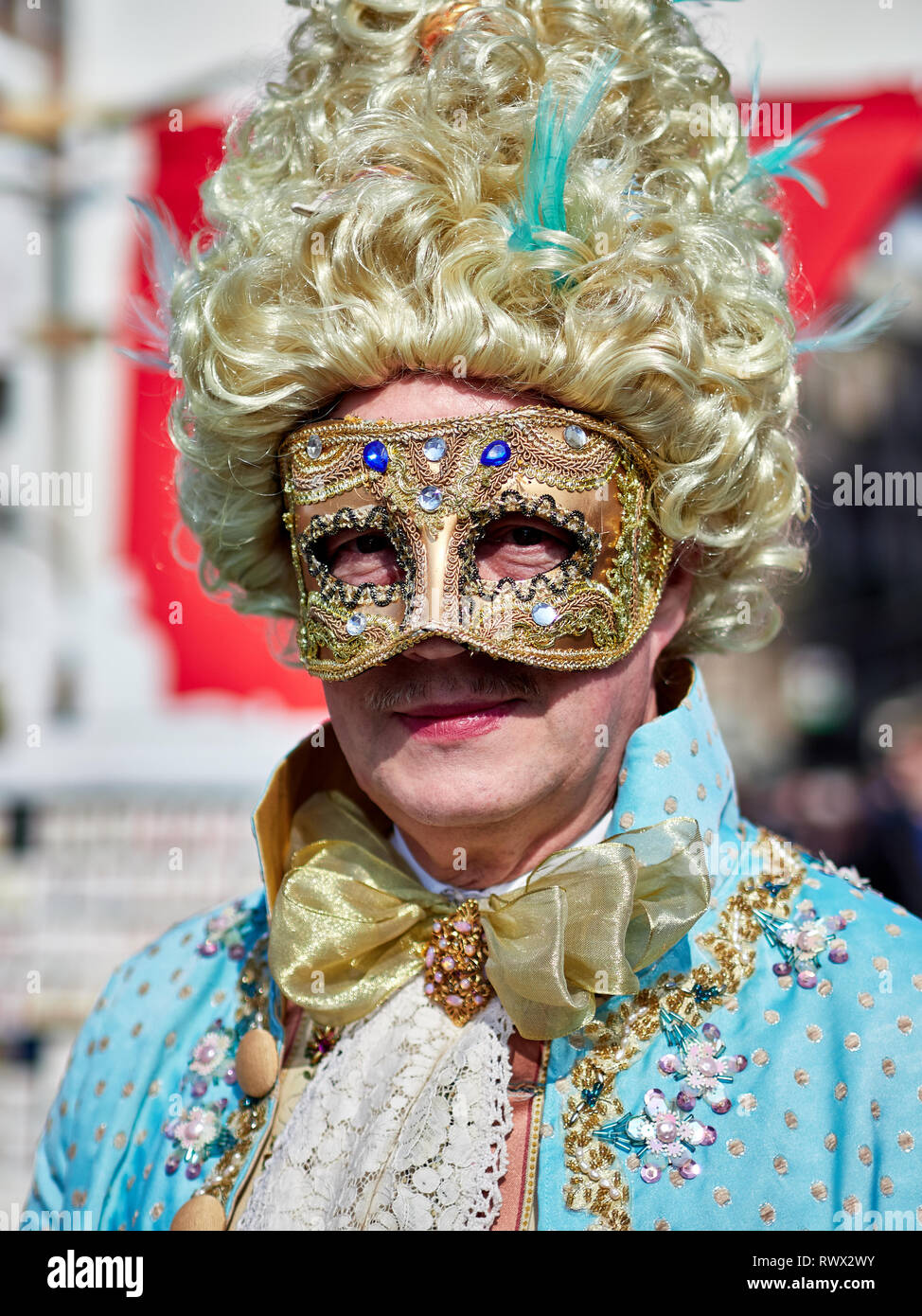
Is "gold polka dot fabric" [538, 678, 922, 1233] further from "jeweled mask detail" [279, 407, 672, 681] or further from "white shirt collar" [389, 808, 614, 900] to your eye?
"jeweled mask detail" [279, 407, 672, 681]

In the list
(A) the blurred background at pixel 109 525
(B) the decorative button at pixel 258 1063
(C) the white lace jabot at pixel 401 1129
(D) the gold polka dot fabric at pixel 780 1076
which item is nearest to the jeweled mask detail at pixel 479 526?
(D) the gold polka dot fabric at pixel 780 1076

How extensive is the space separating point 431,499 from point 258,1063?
89 centimetres

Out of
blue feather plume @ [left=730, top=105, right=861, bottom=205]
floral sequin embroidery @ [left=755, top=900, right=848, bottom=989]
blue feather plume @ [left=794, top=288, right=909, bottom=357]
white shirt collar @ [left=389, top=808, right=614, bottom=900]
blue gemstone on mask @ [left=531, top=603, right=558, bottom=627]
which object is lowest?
floral sequin embroidery @ [left=755, top=900, right=848, bottom=989]

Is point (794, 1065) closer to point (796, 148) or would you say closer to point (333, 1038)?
point (333, 1038)

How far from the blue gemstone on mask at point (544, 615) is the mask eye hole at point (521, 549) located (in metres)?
0.06

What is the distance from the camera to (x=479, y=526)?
1.64 metres

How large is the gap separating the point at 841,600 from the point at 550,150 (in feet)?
50.6

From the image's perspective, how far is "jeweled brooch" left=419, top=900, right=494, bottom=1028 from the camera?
1.77m

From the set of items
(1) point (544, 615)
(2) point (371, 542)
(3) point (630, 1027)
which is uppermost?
(2) point (371, 542)

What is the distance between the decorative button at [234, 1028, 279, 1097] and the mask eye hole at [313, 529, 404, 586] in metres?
0.71

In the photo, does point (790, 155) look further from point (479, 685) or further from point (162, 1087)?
point (162, 1087)

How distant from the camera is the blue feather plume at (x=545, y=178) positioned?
1.64 meters

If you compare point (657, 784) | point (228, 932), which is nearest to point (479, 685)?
point (657, 784)

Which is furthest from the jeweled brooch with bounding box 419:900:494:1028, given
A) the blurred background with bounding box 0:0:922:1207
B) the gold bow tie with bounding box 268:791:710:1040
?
the blurred background with bounding box 0:0:922:1207
